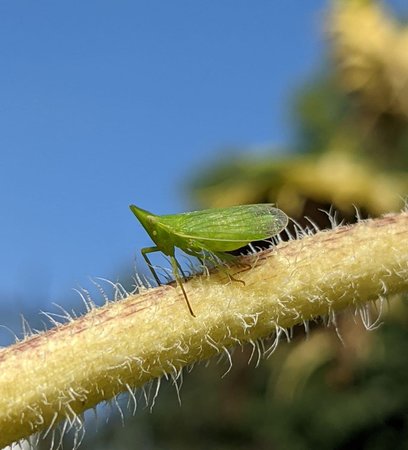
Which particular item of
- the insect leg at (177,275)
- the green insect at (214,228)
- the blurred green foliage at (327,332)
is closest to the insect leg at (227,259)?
the green insect at (214,228)

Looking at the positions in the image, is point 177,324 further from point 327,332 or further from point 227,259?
point 327,332

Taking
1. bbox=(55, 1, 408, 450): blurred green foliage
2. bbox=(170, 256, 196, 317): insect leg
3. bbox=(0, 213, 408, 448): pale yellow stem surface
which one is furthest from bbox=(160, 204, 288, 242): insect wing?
bbox=(55, 1, 408, 450): blurred green foliage

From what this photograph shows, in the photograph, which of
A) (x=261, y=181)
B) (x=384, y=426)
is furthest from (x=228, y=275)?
(x=261, y=181)

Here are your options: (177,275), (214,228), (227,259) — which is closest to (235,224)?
(214,228)

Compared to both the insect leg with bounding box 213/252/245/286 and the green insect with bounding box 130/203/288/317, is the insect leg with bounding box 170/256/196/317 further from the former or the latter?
the insect leg with bounding box 213/252/245/286

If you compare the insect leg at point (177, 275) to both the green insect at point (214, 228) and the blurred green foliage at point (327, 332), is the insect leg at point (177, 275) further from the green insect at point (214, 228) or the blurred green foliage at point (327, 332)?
the blurred green foliage at point (327, 332)

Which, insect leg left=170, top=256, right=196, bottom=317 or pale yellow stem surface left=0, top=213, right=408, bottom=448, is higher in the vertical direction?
insect leg left=170, top=256, right=196, bottom=317

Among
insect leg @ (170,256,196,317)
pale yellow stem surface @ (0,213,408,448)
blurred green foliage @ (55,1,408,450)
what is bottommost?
blurred green foliage @ (55,1,408,450)
